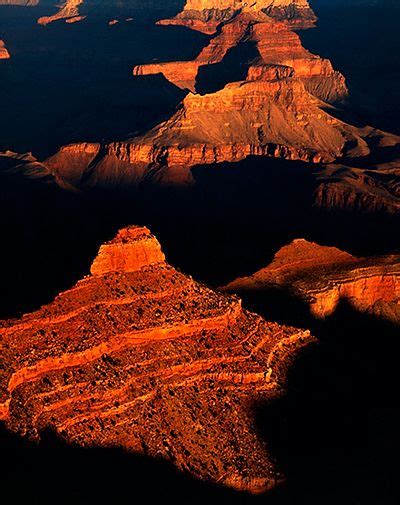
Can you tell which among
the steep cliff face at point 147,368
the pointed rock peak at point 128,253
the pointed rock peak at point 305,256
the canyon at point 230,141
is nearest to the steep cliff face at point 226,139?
the canyon at point 230,141

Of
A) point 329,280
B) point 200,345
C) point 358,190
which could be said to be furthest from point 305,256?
point 358,190

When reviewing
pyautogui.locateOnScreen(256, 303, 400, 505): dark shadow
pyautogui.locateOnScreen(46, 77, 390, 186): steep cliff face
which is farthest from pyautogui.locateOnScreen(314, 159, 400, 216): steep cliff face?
pyautogui.locateOnScreen(256, 303, 400, 505): dark shadow

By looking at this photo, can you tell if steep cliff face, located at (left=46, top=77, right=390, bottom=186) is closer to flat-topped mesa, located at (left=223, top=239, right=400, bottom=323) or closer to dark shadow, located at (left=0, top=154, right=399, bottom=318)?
dark shadow, located at (left=0, top=154, right=399, bottom=318)

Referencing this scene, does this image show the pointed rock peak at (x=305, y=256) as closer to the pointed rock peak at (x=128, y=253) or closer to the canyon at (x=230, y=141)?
the pointed rock peak at (x=128, y=253)

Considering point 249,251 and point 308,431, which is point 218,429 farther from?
point 249,251

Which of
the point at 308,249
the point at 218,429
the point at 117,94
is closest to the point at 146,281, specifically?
the point at 218,429
